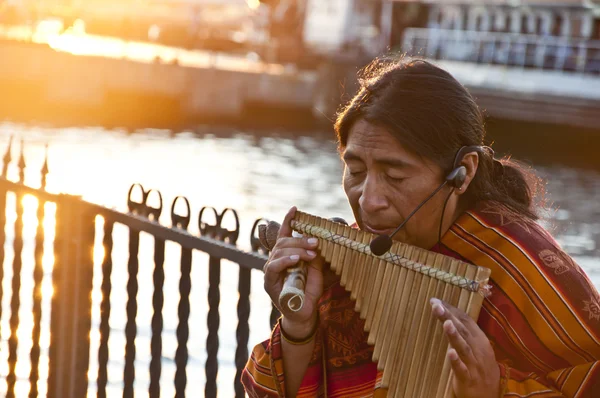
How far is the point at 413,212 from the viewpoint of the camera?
213cm

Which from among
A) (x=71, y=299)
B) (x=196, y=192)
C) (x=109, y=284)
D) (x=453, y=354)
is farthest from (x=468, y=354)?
(x=196, y=192)

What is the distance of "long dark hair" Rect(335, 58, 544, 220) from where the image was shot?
214 centimetres

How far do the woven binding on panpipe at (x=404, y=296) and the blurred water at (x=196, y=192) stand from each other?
0.53 meters

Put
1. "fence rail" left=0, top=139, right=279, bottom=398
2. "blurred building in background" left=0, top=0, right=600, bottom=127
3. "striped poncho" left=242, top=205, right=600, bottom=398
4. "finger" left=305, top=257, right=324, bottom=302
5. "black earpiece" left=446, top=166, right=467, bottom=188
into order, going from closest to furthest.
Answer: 1. "striped poncho" left=242, top=205, right=600, bottom=398
2. "black earpiece" left=446, top=166, right=467, bottom=188
3. "finger" left=305, top=257, right=324, bottom=302
4. "fence rail" left=0, top=139, right=279, bottom=398
5. "blurred building in background" left=0, top=0, right=600, bottom=127

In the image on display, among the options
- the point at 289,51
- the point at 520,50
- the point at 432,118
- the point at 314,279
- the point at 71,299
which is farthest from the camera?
the point at 289,51

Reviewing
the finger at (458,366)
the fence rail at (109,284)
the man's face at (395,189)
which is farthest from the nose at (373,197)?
the fence rail at (109,284)

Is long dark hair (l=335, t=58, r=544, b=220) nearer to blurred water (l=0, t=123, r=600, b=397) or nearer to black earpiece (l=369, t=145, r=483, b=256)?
black earpiece (l=369, t=145, r=483, b=256)

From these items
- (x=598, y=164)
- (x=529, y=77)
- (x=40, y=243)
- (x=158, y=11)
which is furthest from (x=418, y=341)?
(x=158, y=11)

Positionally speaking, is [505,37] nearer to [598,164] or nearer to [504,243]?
[598,164]

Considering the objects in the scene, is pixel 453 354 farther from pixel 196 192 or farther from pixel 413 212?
pixel 196 192

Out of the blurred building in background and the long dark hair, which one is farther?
the blurred building in background

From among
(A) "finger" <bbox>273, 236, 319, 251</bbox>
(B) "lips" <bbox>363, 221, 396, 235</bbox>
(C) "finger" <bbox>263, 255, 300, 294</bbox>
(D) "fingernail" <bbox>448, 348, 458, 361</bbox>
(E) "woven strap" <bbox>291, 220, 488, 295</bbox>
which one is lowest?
(D) "fingernail" <bbox>448, 348, 458, 361</bbox>

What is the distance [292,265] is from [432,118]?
428 millimetres

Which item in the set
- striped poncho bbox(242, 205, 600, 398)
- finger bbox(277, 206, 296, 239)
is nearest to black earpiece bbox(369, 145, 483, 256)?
striped poncho bbox(242, 205, 600, 398)
